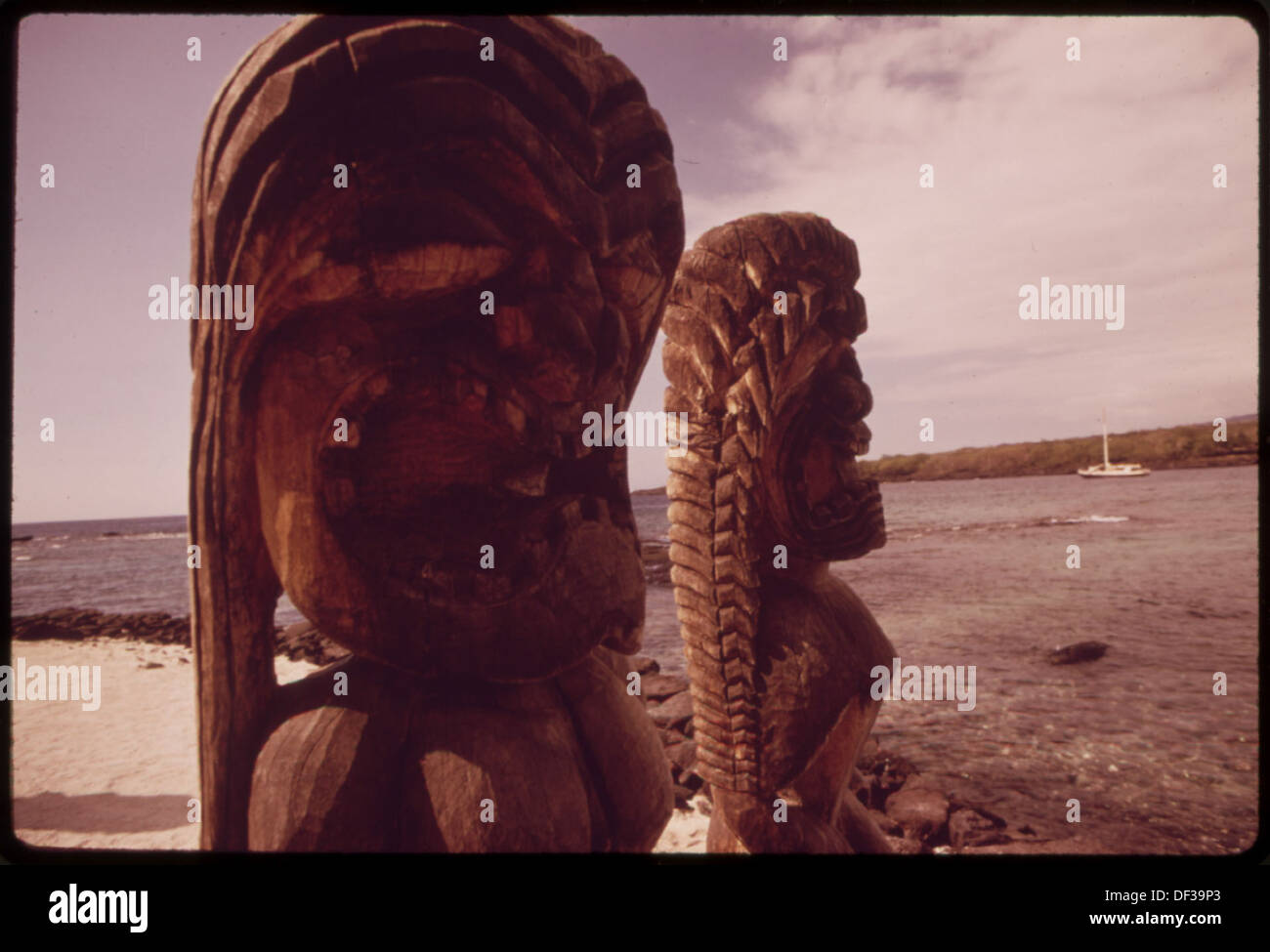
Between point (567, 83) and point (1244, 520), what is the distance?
65.3ft

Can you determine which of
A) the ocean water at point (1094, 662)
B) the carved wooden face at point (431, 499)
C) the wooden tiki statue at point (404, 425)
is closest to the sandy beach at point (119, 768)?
the ocean water at point (1094, 662)

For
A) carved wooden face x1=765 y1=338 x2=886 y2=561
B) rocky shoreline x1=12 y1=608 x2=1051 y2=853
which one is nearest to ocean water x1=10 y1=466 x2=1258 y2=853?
rocky shoreline x1=12 y1=608 x2=1051 y2=853

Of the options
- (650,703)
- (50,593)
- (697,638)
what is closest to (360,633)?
(697,638)

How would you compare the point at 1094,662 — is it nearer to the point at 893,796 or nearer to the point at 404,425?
the point at 893,796

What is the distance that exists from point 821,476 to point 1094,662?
6318mm

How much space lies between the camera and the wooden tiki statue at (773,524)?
285cm

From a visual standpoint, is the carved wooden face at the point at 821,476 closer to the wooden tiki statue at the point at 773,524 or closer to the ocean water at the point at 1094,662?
the wooden tiki statue at the point at 773,524

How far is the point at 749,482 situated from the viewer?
2861 mm

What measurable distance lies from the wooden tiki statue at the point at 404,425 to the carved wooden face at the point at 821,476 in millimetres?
1312

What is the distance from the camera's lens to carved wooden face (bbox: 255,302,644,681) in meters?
1.52

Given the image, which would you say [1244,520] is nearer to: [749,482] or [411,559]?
[749,482]

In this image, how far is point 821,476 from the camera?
2.90 meters

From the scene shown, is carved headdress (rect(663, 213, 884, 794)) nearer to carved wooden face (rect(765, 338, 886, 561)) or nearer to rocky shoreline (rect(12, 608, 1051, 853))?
carved wooden face (rect(765, 338, 886, 561))

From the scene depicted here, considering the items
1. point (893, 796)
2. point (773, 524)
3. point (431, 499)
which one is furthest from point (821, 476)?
point (893, 796)
